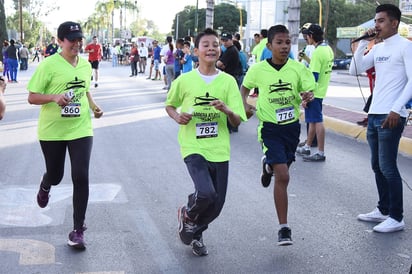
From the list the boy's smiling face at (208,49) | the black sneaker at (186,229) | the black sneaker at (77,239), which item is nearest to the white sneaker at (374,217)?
the black sneaker at (186,229)

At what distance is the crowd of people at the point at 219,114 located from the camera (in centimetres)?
471

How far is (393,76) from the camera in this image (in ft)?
17.6

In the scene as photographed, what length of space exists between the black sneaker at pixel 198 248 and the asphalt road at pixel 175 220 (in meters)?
0.05

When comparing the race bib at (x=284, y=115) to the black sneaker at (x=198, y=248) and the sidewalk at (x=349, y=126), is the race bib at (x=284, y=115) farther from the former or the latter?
the sidewalk at (x=349, y=126)

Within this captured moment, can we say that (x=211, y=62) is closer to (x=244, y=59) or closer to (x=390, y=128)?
(x=390, y=128)

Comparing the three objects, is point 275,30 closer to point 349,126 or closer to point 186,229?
point 186,229

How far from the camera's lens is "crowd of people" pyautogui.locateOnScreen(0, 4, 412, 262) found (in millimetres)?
4707

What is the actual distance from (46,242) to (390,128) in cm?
321

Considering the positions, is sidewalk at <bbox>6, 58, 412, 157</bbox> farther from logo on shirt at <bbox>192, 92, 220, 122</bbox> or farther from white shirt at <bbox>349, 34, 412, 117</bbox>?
logo on shirt at <bbox>192, 92, 220, 122</bbox>

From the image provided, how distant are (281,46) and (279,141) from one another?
84cm

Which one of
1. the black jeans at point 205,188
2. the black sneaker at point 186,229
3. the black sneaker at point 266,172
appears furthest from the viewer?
the black sneaker at point 266,172

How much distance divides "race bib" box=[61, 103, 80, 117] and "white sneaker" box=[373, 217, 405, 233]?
9.78 feet

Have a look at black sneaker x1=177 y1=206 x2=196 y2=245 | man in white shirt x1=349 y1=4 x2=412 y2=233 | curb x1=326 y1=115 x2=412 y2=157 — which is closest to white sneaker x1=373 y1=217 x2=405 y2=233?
man in white shirt x1=349 y1=4 x2=412 y2=233

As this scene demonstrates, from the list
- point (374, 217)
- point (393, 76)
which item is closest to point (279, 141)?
point (393, 76)
